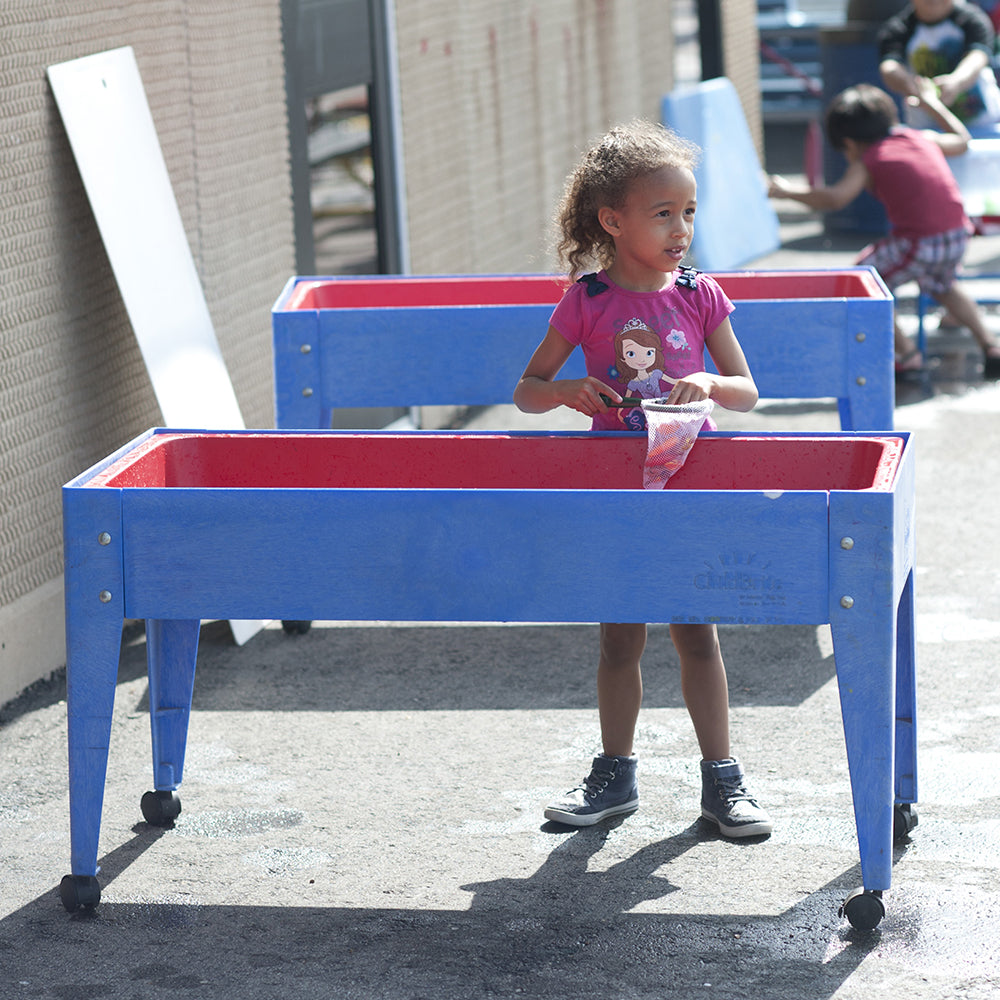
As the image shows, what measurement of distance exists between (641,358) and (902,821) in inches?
44.7

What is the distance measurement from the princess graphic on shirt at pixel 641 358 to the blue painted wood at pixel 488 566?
57cm

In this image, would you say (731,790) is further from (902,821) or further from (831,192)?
(831,192)

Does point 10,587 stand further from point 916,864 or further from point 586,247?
point 916,864

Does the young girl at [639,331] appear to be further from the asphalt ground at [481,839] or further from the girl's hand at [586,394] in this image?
the asphalt ground at [481,839]

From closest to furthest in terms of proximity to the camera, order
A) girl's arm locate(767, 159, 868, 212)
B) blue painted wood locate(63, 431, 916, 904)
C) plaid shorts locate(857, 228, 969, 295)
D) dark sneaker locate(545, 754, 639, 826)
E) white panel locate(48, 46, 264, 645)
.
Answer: blue painted wood locate(63, 431, 916, 904) → dark sneaker locate(545, 754, 639, 826) → white panel locate(48, 46, 264, 645) → girl's arm locate(767, 159, 868, 212) → plaid shorts locate(857, 228, 969, 295)

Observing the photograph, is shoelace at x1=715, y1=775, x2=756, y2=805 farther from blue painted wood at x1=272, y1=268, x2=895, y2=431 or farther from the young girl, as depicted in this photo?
blue painted wood at x1=272, y1=268, x2=895, y2=431

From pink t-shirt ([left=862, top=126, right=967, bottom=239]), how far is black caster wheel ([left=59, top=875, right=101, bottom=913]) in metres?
5.79

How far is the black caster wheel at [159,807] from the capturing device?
3910 mm

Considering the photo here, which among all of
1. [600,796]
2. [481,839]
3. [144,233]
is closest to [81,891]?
[481,839]

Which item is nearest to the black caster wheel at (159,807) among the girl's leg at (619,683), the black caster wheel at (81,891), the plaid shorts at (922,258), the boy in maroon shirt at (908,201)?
the black caster wheel at (81,891)

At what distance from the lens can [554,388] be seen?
3.59m

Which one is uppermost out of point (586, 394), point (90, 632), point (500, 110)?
point (500, 110)

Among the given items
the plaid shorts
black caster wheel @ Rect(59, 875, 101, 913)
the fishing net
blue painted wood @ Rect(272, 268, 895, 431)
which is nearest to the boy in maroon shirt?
the plaid shorts

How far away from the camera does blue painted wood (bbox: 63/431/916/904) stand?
122 inches
